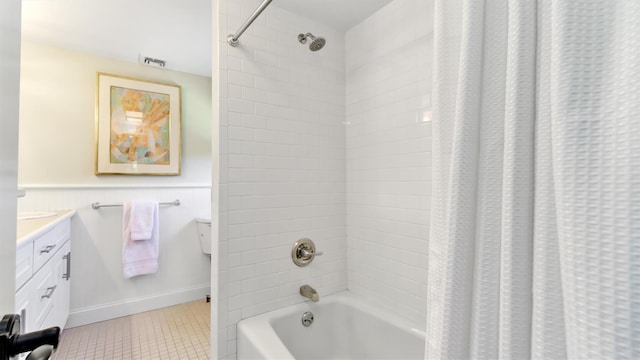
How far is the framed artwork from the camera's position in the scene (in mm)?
2589

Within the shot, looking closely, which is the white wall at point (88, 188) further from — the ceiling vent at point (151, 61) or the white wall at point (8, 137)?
the white wall at point (8, 137)

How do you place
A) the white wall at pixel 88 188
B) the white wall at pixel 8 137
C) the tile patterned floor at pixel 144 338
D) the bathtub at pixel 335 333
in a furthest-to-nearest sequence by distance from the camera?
1. the white wall at pixel 88 188
2. the tile patterned floor at pixel 144 338
3. the bathtub at pixel 335 333
4. the white wall at pixel 8 137

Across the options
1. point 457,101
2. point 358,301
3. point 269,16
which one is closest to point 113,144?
point 269,16

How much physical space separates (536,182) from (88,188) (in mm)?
3246

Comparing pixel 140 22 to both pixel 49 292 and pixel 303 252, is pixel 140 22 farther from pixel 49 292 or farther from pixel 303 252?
pixel 303 252

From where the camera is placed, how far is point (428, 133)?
1438 millimetres

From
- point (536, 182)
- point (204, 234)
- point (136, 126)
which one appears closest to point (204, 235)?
point (204, 234)

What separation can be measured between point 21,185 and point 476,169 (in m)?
3.30

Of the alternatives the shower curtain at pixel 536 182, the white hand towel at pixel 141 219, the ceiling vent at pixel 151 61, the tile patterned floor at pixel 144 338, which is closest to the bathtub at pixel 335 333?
the tile patterned floor at pixel 144 338

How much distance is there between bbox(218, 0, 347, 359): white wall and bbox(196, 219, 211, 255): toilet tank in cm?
152

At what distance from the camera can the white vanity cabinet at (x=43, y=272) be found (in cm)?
127

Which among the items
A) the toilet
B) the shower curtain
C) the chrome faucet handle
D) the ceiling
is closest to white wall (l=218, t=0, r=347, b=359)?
the chrome faucet handle

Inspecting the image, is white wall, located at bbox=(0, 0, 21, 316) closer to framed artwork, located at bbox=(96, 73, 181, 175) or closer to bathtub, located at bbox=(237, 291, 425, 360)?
bathtub, located at bbox=(237, 291, 425, 360)

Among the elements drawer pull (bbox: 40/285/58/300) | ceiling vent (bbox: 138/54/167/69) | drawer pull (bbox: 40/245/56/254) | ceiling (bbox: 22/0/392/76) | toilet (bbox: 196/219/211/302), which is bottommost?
drawer pull (bbox: 40/285/58/300)
